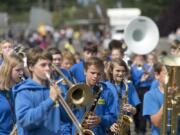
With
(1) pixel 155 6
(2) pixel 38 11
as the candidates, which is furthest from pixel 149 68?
(1) pixel 155 6

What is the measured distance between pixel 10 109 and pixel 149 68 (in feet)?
20.0

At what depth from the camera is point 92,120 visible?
6.41 meters

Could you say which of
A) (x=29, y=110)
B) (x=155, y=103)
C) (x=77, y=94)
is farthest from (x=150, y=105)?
(x=29, y=110)

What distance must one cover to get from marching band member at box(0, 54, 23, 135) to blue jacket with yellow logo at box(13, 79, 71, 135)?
49 cm

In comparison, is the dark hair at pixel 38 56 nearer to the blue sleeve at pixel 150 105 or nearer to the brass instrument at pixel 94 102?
the brass instrument at pixel 94 102

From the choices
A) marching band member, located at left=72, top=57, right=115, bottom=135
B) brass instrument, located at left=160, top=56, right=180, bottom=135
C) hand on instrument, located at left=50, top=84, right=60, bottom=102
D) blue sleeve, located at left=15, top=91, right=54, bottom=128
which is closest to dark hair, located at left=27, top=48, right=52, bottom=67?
blue sleeve, located at left=15, top=91, right=54, bottom=128

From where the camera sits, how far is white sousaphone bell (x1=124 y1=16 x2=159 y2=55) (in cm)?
1477

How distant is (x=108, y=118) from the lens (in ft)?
22.9

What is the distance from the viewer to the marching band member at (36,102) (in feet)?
18.6

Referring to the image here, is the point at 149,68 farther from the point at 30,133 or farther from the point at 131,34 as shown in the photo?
the point at 30,133

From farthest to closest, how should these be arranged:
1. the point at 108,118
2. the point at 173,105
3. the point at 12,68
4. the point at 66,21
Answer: the point at 66,21 < the point at 108,118 < the point at 12,68 < the point at 173,105

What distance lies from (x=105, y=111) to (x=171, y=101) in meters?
1.21

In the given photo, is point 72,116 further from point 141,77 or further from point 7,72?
point 141,77

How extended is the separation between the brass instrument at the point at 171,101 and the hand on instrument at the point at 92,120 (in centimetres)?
67
